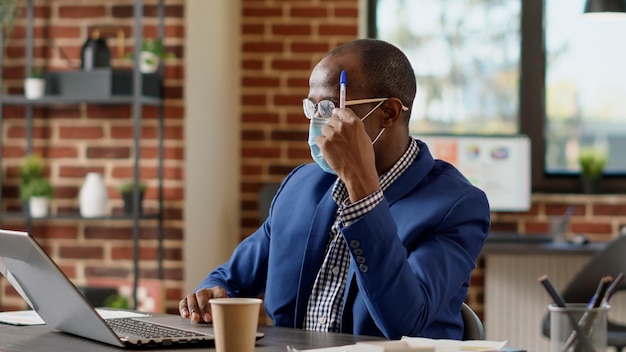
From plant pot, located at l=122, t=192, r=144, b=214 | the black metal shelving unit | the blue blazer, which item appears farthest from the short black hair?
plant pot, located at l=122, t=192, r=144, b=214

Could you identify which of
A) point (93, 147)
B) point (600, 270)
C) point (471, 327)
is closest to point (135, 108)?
point (93, 147)

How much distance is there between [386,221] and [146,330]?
427mm

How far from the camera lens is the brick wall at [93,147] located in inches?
154

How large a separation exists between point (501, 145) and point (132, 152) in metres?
1.65

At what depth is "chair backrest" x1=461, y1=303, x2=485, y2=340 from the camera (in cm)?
191

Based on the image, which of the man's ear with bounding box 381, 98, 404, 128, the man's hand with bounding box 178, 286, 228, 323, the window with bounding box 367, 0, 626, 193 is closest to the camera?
the man's hand with bounding box 178, 286, 228, 323

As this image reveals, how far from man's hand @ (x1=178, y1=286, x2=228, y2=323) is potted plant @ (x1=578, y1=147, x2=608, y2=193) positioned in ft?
9.81

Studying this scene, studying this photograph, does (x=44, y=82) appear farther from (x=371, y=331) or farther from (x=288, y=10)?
(x=371, y=331)

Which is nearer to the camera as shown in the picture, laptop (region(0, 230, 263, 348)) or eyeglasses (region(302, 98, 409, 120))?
laptop (region(0, 230, 263, 348))

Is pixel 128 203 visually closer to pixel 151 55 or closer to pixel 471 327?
pixel 151 55

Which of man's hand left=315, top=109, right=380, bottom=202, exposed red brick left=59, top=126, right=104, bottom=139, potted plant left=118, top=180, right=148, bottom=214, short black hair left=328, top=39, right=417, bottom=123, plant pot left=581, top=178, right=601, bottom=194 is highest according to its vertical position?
short black hair left=328, top=39, right=417, bottom=123

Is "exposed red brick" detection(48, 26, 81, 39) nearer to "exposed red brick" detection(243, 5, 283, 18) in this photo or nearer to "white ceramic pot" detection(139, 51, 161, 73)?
"white ceramic pot" detection(139, 51, 161, 73)

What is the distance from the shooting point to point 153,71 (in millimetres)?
3844

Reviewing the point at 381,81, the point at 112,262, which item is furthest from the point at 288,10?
the point at 381,81
